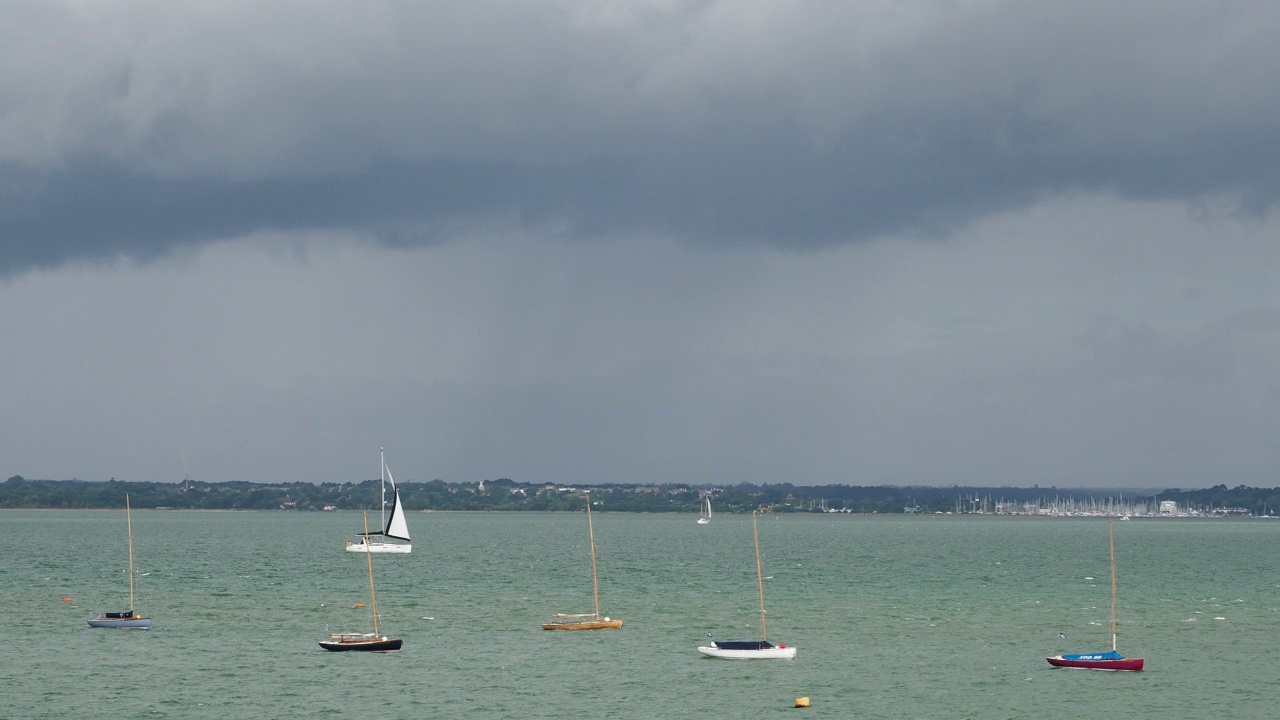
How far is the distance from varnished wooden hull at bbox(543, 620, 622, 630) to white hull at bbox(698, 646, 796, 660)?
553 inches

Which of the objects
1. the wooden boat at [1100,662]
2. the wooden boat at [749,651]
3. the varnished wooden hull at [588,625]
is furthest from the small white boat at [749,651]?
the wooden boat at [1100,662]

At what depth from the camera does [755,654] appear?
3189 inches

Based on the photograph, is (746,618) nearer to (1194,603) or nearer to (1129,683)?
(1129,683)

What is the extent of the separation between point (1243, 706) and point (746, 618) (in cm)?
4142

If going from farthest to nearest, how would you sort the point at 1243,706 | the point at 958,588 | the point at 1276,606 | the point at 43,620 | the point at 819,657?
the point at 958,588 < the point at 1276,606 < the point at 43,620 < the point at 819,657 < the point at 1243,706

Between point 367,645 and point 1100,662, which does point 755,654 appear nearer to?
point 1100,662

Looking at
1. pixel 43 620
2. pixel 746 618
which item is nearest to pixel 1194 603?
pixel 746 618

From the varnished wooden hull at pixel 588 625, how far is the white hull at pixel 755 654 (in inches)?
553

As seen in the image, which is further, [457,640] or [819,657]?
[457,640]

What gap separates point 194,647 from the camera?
283ft

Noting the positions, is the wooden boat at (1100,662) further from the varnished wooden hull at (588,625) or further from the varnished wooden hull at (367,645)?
the varnished wooden hull at (367,645)

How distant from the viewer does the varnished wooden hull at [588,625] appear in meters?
94.2

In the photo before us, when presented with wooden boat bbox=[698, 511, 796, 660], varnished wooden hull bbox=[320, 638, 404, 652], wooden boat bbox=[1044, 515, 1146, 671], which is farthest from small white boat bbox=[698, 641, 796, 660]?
varnished wooden hull bbox=[320, 638, 404, 652]

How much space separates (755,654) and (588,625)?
16720 mm
